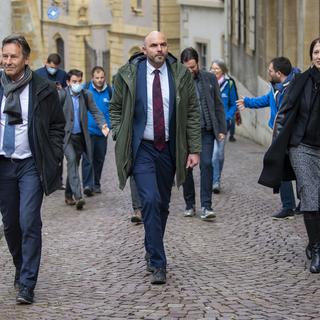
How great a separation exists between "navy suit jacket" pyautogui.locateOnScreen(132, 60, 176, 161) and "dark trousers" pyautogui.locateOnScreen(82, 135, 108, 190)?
5611mm

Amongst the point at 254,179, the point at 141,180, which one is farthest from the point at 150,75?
the point at 254,179

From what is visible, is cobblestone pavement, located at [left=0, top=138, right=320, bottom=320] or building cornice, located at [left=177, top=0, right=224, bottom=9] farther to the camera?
building cornice, located at [left=177, top=0, right=224, bottom=9]

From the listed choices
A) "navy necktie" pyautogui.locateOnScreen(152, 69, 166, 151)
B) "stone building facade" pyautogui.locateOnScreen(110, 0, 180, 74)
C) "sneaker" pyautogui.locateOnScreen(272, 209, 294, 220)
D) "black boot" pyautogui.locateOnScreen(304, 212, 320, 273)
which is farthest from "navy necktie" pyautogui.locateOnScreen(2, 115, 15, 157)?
"stone building facade" pyautogui.locateOnScreen(110, 0, 180, 74)

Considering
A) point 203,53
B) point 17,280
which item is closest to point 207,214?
point 17,280

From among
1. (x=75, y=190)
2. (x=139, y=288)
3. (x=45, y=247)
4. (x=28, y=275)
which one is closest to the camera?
(x=28, y=275)

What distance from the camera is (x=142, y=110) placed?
8.54 m

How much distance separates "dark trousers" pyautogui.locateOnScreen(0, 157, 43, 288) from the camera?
7820mm

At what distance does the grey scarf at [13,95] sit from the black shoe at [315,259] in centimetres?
257

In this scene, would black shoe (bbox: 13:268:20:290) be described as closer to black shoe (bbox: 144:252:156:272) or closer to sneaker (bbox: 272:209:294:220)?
black shoe (bbox: 144:252:156:272)

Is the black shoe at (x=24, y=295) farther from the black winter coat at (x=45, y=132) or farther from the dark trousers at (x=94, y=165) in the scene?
the dark trousers at (x=94, y=165)

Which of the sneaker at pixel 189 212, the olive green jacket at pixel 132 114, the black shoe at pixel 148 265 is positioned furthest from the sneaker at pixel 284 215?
the olive green jacket at pixel 132 114

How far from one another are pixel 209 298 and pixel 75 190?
566 centimetres

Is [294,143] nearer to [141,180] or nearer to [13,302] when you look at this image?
[141,180]

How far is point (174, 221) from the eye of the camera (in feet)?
38.8
